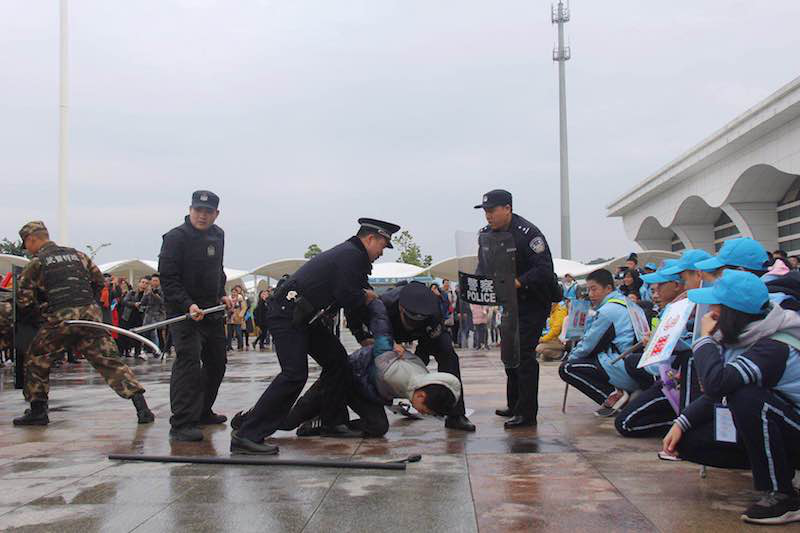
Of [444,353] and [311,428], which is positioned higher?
[444,353]

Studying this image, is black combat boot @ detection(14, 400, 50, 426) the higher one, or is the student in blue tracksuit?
the student in blue tracksuit

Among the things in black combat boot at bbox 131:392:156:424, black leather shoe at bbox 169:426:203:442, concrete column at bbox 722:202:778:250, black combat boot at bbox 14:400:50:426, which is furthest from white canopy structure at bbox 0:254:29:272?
concrete column at bbox 722:202:778:250

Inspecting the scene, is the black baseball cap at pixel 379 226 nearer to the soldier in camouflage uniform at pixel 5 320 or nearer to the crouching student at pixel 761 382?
the crouching student at pixel 761 382

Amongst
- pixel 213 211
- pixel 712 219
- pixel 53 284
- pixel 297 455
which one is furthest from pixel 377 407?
pixel 712 219

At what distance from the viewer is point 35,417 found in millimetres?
6805

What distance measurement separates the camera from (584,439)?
562 centimetres

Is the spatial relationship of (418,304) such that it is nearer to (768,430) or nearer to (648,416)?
(648,416)

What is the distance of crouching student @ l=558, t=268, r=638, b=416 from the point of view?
6551 millimetres

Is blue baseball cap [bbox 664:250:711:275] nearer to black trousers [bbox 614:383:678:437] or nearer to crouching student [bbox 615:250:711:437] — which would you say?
crouching student [bbox 615:250:711:437]

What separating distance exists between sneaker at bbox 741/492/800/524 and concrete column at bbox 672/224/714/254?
102ft

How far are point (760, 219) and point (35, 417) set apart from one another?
24531mm

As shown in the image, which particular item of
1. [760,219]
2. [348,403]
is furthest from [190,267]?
[760,219]

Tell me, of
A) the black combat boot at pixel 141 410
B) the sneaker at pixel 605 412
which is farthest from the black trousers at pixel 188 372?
the sneaker at pixel 605 412

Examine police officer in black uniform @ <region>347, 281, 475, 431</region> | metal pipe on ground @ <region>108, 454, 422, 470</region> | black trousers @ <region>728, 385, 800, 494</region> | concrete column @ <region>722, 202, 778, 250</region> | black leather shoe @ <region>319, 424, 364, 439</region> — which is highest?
concrete column @ <region>722, 202, 778, 250</region>
